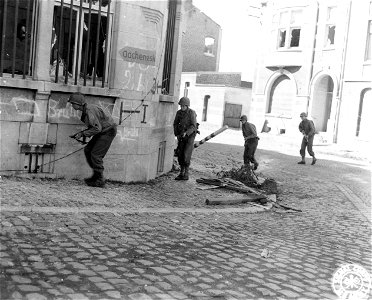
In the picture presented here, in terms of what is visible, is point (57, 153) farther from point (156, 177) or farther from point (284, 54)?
point (284, 54)

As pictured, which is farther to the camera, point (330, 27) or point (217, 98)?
point (217, 98)

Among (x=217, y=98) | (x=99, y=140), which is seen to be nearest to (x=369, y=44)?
(x=217, y=98)

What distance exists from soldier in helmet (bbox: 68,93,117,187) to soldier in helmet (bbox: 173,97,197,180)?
266 cm

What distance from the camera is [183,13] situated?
11500mm

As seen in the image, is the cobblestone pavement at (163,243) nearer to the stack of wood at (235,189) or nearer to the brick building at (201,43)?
the stack of wood at (235,189)

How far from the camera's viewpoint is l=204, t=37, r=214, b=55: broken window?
4812 cm

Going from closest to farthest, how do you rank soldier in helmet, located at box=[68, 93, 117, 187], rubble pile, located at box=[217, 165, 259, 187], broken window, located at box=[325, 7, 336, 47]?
soldier in helmet, located at box=[68, 93, 117, 187], rubble pile, located at box=[217, 165, 259, 187], broken window, located at box=[325, 7, 336, 47]

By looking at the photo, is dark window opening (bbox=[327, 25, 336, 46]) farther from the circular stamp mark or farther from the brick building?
the circular stamp mark

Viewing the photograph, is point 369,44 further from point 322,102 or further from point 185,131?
point 185,131

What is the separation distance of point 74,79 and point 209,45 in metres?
40.9

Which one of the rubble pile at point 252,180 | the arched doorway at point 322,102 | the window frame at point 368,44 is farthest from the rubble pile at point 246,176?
the arched doorway at point 322,102

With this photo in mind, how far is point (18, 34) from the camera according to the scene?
847 centimetres

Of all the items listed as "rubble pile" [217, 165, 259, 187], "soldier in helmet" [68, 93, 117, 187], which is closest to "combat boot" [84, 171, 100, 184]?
"soldier in helmet" [68, 93, 117, 187]

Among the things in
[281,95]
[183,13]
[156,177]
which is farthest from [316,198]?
[281,95]
